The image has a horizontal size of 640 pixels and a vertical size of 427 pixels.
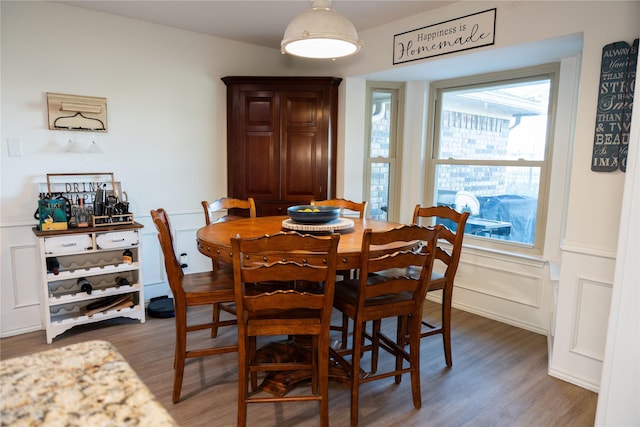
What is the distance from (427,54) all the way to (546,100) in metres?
1.04

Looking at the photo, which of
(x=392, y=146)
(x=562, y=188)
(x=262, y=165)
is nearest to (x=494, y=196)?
(x=562, y=188)

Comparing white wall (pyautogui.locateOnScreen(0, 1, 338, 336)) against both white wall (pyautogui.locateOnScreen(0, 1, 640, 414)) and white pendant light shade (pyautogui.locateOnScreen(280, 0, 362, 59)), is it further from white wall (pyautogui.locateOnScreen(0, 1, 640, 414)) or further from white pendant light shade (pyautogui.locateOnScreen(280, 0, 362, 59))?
white pendant light shade (pyautogui.locateOnScreen(280, 0, 362, 59))

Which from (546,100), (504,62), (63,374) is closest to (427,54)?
(504,62)

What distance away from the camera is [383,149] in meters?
4.20

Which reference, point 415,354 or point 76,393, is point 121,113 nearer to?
point 415,354

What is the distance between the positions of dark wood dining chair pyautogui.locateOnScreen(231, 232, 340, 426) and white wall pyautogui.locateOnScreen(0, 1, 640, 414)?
5.16ft

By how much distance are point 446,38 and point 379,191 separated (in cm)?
163

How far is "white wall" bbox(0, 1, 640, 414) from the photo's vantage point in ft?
7.80

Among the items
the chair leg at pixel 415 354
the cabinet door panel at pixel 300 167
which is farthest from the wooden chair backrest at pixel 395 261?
the cabinet door panel at pixel 300 167

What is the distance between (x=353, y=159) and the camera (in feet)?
13.3

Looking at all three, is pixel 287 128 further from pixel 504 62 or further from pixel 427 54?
pixel 504 62

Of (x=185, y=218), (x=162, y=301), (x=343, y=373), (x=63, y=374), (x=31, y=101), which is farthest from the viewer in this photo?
(x=185, y=218)

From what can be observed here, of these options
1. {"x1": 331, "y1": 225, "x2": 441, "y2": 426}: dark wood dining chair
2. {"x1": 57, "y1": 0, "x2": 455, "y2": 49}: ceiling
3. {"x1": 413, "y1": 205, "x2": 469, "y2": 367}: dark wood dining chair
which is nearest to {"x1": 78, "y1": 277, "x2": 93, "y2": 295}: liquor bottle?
{"x1": 331, "y1": 225, "x2": 441, "y2": 426}: dark wood dining chair

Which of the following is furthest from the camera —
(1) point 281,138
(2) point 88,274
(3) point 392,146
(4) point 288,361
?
(3) point 392,146
